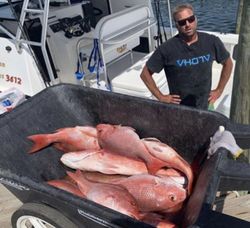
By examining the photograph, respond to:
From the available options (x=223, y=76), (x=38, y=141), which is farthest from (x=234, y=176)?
(x=223, y=76)

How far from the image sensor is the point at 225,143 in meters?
2.22

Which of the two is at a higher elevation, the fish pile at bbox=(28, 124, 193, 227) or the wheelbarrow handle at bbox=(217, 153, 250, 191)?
the wheelbarrow handle at bbox=(217, 153, 250, 191)

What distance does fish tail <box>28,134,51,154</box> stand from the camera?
9.77 ft

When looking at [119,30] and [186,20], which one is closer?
[186,20]

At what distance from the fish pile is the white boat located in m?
1.86

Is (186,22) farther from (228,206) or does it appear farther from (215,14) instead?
(215,14)

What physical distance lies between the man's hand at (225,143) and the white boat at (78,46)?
239 cm

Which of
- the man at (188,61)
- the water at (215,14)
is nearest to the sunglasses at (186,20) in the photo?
the man at (188,61)

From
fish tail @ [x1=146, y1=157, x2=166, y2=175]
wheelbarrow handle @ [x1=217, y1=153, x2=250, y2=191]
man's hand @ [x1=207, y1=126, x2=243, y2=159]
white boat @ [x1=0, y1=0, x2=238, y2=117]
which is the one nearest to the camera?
wheelbarrow handle @ [x1=217, y1=153, x2=250, y2=191]

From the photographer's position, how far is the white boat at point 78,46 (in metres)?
4.98

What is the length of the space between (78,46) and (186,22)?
265 cm

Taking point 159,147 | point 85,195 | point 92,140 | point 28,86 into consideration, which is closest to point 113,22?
point 28,86

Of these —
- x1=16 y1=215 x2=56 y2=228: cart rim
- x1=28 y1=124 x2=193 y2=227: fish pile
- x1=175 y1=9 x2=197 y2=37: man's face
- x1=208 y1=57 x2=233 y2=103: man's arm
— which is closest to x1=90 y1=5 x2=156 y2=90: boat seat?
x1=175 y1=9 x2=197 y2=37: man's face

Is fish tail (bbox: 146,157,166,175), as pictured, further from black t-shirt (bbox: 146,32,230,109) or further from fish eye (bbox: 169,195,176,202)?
black t-shirt (bbox: 146,32,230,109)
